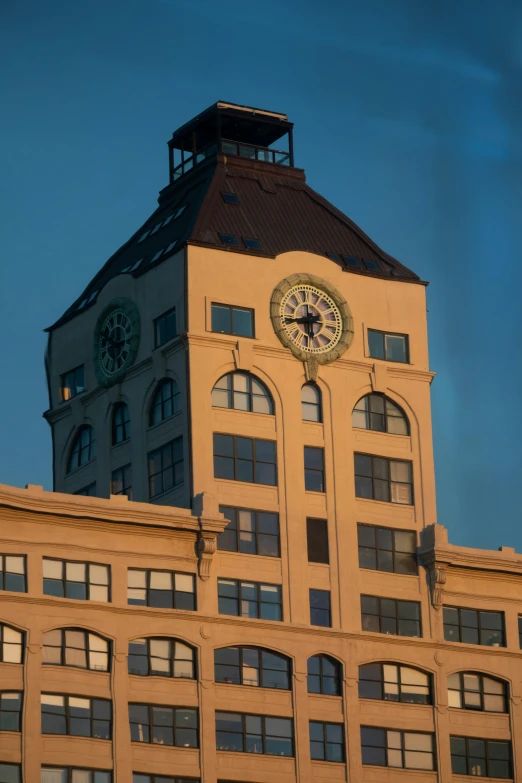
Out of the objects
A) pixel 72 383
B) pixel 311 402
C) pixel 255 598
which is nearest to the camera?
pixel 255 598

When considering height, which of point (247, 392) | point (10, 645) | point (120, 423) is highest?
point (120, 423)

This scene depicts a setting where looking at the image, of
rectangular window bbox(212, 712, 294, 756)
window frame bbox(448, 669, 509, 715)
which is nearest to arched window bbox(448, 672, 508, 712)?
window frame bbox(448, 669, 509, 715)

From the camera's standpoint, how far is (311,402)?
11800 cm

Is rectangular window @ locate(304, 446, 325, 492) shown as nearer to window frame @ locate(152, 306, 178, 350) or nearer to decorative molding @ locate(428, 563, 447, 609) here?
decorative molding @ locate(428, 563, 447, 609)

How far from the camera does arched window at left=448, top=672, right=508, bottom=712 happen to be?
116 m

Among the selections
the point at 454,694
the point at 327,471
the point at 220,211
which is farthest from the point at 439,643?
the point at 220,211

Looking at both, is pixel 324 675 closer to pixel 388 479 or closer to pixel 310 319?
pixel 388 479

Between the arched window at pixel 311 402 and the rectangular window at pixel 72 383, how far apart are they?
41.9 feet

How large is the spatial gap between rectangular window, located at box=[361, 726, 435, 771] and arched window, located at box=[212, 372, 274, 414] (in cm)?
1655

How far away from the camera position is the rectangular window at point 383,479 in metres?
118

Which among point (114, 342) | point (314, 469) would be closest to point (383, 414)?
point (314, 469)

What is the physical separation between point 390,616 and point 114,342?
20139 millimetres

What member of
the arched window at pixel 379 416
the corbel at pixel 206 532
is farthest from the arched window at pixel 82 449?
the arched window at pixel 379 416

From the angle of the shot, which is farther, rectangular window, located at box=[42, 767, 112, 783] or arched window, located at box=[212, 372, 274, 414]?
arched window, located at box=[212, 372, 274, 414]
